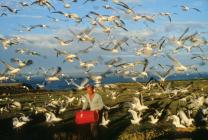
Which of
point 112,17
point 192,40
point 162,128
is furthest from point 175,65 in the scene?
point 162,128

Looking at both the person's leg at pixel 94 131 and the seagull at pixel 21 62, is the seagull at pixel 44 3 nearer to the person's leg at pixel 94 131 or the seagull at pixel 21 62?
the seagull at pixel 21 62

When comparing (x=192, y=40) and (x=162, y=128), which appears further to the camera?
(x=192, y=40)

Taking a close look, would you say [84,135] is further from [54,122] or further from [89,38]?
[89,38]

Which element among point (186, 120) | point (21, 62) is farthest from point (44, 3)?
point (186, 120)

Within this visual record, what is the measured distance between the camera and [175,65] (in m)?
32.1

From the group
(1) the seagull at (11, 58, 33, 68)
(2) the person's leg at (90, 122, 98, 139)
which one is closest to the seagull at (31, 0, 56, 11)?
(1) the seagull at (11, 58, 33, 68)

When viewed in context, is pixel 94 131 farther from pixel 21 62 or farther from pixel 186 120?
pixel 21 62

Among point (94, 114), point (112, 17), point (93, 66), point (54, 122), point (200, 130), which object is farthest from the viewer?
point (93, 66)

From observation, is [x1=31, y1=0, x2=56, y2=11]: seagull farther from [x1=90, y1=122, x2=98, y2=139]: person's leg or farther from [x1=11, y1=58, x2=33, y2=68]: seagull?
[x1=90, y1=122, x2=98, y2=139]: person's leg

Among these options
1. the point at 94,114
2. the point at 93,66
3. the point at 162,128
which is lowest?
the point at 93,66

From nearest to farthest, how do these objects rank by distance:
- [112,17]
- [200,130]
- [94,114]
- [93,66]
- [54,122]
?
[94,114] → [200,130] → [54,122] → [112,17] → [93,66]

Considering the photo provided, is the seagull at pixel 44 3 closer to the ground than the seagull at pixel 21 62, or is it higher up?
higher up

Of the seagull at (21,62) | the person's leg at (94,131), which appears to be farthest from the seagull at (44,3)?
the person's leg at (94,131)

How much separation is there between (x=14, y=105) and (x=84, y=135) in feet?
48.1
